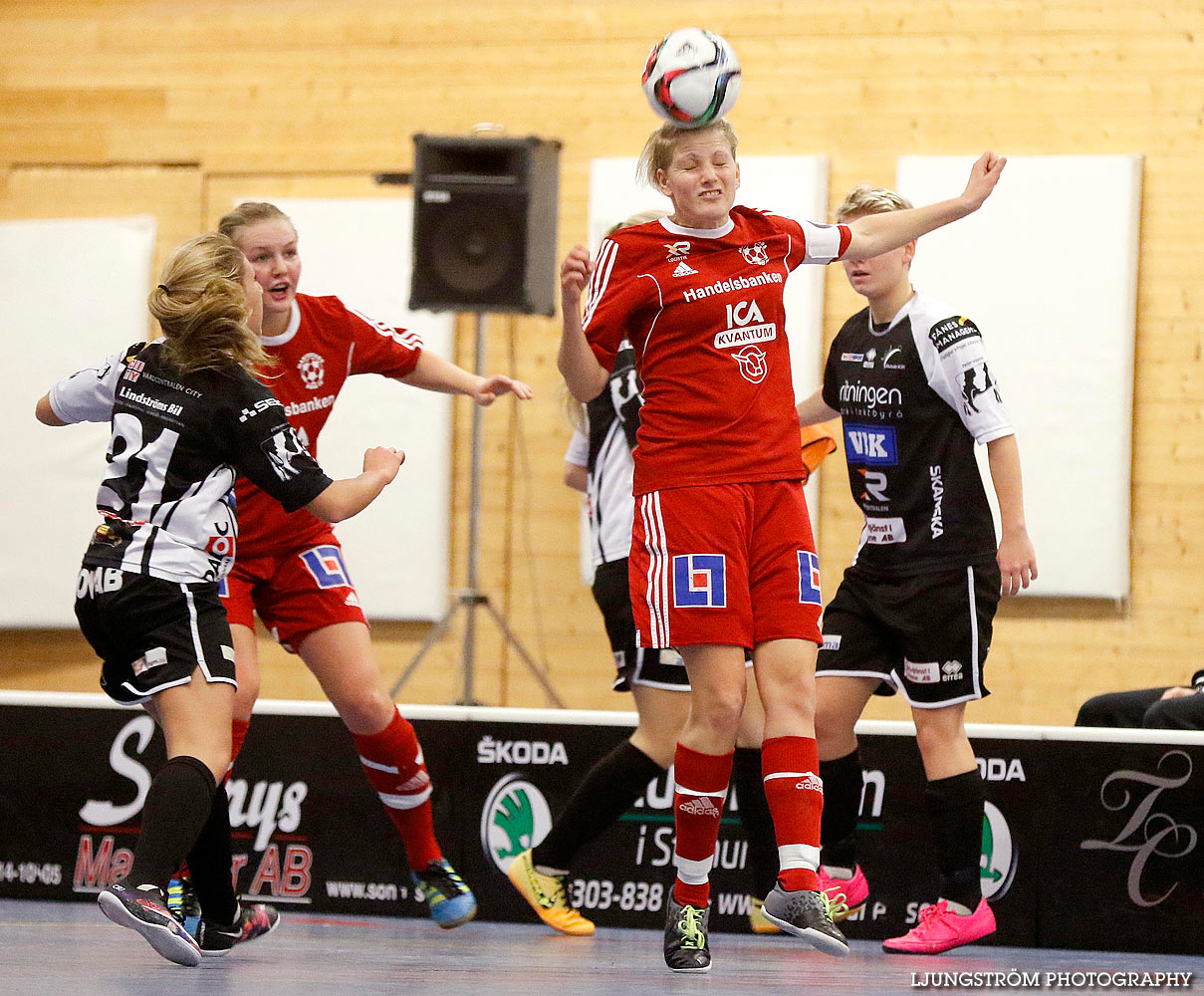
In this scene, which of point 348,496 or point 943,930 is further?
point 943,930

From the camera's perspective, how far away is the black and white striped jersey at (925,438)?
3.61 meters

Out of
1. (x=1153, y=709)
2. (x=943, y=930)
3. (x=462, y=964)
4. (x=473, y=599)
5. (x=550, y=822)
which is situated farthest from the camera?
(x=473, y=599)

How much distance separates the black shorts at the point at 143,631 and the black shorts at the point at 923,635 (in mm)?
1535

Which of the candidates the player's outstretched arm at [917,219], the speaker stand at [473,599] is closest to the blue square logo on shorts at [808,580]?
the player's outstretched arm at [917,219]

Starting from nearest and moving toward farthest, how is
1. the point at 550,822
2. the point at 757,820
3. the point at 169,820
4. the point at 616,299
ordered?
the point at 169,820
the point at 616,299
the point at 757,820
the point at 550,822

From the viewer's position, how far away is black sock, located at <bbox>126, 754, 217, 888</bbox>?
2869 mm

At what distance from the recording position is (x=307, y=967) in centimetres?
310

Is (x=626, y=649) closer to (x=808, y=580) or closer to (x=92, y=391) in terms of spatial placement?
(x=808, y=580)

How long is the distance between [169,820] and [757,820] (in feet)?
5.27

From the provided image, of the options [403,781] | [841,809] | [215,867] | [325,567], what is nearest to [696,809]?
[841,809]

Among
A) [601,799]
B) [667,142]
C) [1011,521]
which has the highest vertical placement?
[667,142]

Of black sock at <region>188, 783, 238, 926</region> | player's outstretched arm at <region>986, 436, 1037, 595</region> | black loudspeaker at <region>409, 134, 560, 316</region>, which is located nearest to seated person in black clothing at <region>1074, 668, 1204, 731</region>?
player's outstretched arm at <region>986, 436, 1037, 595</region>

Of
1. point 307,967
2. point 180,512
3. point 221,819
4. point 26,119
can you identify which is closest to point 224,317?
point 180,512

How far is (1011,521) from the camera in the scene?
3.47m
